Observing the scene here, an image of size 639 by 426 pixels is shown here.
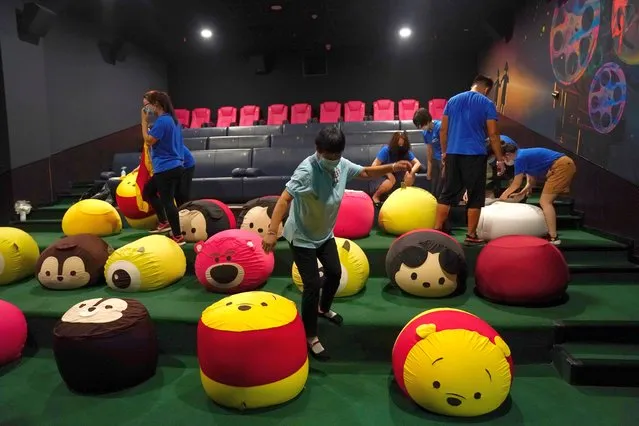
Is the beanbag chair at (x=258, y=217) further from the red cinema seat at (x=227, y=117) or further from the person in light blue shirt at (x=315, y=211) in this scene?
the red cinema seat at (x=227, y=117)

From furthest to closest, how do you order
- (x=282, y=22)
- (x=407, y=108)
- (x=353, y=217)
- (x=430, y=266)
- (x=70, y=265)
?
(x=407, y=108)
(x=282, y=22)
(x=353, y=217)
(x=70, y=265)
(x=430, y=266)

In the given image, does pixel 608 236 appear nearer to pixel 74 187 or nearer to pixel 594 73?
pixel 594 73

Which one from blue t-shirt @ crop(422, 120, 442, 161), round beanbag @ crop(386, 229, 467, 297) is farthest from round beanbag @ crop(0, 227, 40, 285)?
blue t-shirt @ crop(422, 120, 442, 161)

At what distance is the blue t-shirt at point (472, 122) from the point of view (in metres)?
3.70

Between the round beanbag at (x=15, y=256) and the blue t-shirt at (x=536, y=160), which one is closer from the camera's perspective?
the round beanbag at (x=15, y=256)

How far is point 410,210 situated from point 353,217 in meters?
0.55

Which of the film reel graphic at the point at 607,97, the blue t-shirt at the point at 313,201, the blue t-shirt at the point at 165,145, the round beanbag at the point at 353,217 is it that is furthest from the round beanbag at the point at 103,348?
the film reel graphic at the point at 607,97

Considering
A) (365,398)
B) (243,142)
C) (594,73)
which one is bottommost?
(365,398)

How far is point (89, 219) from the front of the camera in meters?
4.81

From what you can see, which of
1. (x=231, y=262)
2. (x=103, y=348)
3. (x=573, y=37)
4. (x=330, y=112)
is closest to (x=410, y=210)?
(x=231, y=262)

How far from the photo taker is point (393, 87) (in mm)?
13148

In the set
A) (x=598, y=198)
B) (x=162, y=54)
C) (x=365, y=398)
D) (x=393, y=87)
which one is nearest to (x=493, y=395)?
(x=365, y=398)

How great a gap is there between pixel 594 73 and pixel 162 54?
11078 mm

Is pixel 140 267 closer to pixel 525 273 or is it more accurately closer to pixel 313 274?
pixel 313 274
